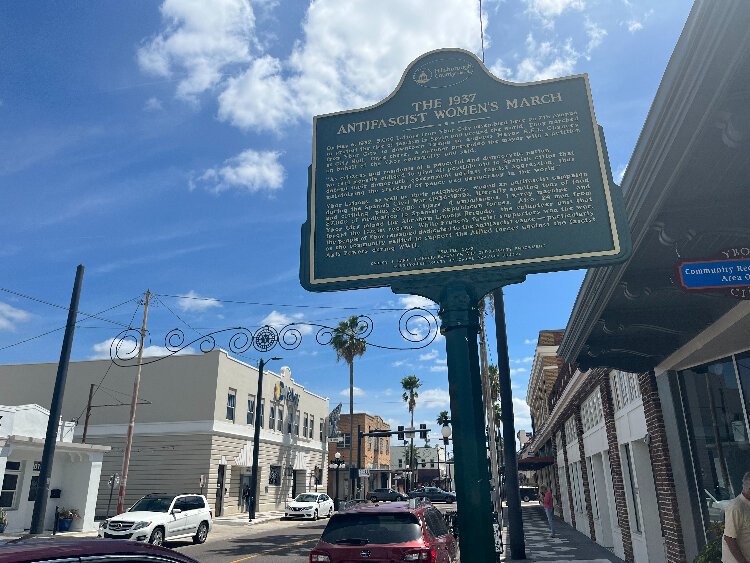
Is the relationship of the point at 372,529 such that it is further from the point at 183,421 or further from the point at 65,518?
the point at 183,421

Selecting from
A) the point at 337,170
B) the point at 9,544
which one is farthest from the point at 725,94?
the point at 9,544

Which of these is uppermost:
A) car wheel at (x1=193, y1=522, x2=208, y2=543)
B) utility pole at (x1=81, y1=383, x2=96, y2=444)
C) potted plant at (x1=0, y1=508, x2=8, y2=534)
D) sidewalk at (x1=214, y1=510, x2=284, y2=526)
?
utility pole at (x1=81, y1=383, x2=96, y2=444)

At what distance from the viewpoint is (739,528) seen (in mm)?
5578

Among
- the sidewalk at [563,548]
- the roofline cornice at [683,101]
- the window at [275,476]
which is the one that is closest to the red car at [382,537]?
Result: the roofline cornice at [683,101]

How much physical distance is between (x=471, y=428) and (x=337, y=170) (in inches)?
123

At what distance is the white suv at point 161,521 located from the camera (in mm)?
17891

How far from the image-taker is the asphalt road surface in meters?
16.4

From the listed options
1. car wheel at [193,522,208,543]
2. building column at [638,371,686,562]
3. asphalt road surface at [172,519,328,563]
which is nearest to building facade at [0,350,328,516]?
asphalt road surface at [172,519,328,563]

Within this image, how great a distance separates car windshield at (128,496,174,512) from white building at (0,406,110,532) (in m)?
6.18

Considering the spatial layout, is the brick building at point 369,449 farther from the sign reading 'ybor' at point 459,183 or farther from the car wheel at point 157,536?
the sign reading 'ybor' at point 459,183

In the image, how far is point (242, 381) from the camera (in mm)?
38344

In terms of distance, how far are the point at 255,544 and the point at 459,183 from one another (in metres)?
18.4

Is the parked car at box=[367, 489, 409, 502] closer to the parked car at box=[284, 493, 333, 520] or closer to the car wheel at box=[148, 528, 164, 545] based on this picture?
the parked car at box=[284, 493, 333, 520]

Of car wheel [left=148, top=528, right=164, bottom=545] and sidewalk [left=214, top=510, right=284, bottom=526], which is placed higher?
car wheel [left=148, top=528, right=164, bottom=545]
